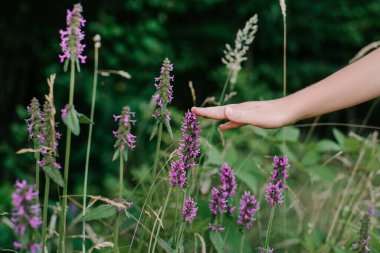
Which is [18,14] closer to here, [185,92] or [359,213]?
[185,92]

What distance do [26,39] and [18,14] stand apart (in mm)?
270

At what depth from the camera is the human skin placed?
56.4 inches

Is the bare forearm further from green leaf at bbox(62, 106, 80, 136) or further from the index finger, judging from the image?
green leaf at bbox(62, 106, 80, 136)

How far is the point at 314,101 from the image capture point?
1446 mm

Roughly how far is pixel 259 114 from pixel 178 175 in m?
0.25

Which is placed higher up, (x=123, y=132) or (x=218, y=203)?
(x=123, y=132)

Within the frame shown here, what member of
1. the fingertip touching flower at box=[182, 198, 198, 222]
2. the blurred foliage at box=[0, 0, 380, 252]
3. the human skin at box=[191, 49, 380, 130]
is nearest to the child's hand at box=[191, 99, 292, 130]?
the human skin at box=[191, 49, 380, 130]

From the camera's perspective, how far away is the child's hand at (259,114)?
1427mm

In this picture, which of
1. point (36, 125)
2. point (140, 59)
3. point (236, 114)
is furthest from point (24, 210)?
point (140, 59)

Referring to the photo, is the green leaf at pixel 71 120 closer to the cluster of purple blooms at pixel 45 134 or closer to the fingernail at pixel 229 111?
the cluster of purple blooms at pixel 45 134

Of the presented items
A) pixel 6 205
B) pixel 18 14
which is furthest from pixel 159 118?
pixel 18 14

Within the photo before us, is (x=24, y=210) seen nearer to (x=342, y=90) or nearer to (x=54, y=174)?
(x=54, y=174)

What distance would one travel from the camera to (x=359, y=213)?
8.08 feet

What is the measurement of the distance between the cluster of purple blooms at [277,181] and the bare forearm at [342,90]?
14 cm
